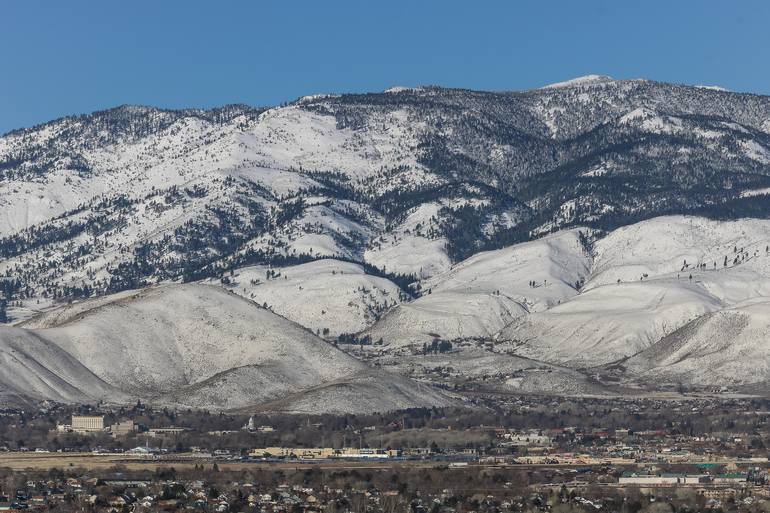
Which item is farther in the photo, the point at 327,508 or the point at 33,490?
the point at 33,490

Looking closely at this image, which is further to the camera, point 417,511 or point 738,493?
point 738,493

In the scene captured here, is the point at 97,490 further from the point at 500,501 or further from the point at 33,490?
the point at 500,501

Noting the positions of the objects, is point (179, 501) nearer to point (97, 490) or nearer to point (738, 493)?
point (97, 490)

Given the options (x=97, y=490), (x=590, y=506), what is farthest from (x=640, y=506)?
(x=97, y=490)

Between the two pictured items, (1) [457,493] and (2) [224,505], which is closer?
Result: (2) [224,505]

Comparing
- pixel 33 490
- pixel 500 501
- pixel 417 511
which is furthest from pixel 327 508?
pixel 33 490

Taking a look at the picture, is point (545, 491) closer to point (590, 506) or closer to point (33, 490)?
point (590, 506)

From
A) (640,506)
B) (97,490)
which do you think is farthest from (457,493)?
(97,490)
